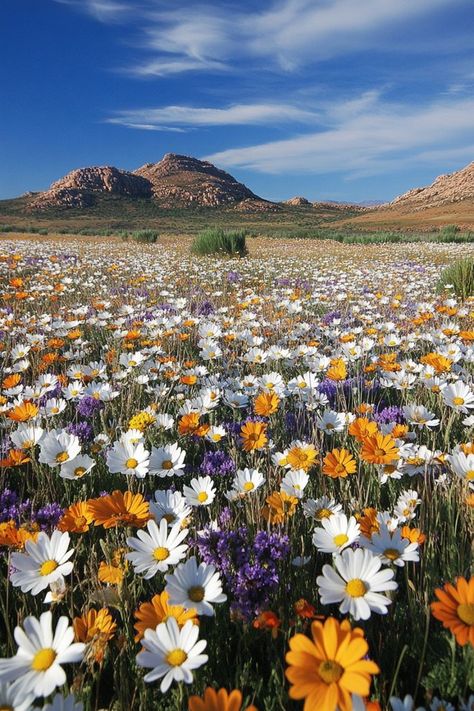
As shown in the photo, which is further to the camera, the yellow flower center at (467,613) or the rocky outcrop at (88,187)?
the rocky outcrop at (88,187)

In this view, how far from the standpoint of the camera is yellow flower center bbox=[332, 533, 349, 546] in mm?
1308

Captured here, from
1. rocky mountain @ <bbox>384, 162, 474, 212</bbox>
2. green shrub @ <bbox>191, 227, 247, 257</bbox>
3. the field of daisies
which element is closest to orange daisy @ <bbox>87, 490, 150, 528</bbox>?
the field of daisies

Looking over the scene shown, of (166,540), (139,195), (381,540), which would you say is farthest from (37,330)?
(139,195)

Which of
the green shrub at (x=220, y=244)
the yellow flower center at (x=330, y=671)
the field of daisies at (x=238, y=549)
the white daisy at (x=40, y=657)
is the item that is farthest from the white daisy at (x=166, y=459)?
the green shrub at (x=220, y=244)

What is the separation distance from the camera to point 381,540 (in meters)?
1.30

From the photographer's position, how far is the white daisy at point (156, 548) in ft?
4.05

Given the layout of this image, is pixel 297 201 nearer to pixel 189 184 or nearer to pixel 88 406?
pixel 189 184

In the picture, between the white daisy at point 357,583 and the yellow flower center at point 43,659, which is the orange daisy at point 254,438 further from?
the yellow flower center at point 43,659

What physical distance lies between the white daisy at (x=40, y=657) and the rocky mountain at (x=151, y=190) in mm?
110938

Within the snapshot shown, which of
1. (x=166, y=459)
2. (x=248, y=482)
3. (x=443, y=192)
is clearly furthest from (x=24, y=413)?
(x=443, y=192)

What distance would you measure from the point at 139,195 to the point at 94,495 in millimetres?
127865

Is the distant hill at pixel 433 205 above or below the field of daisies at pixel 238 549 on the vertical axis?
above

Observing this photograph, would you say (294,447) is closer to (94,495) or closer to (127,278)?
(94,495)

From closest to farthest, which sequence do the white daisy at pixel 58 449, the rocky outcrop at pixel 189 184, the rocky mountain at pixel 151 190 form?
the white daisy at pixel 58 449, the rocky mountain at pixel 151 190, the rocky outcrop at pixel 189 184
